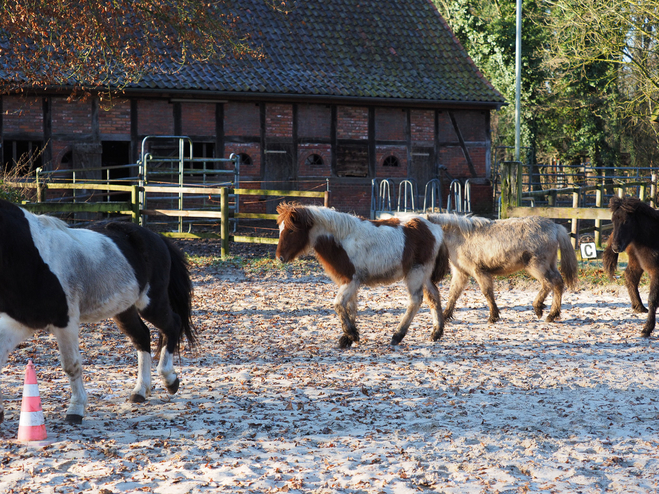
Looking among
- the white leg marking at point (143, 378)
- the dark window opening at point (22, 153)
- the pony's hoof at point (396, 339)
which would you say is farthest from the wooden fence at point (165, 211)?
the white leg marking at point (143, 378)

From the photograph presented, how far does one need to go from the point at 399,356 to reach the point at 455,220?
2.48 m

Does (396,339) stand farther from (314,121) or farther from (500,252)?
(314,121)

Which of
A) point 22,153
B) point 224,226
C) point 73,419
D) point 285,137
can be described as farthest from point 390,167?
point 73,419

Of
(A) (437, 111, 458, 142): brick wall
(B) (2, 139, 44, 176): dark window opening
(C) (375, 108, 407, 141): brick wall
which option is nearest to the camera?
(B) (2, 139, 44, 176): dark window opening

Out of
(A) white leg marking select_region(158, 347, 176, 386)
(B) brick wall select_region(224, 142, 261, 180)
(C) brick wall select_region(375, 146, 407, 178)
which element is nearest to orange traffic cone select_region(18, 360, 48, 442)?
(A) white leg marking select_region(158, 347, 176, 386)

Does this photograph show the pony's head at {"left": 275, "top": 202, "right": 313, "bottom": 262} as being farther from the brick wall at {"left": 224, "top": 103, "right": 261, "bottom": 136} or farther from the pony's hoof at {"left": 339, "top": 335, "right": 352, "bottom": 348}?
the brick wall at {"left": 224, "top": 103, "right": 261, "bottom": 136}

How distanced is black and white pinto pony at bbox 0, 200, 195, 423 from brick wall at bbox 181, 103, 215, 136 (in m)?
13.2

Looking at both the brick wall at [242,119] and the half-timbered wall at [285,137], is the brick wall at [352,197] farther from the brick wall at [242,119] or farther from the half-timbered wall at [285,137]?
the brick wall at [242,119]

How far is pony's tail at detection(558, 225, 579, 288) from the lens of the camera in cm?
875

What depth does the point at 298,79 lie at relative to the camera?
62.7ft

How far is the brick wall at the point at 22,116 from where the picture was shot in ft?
54.8

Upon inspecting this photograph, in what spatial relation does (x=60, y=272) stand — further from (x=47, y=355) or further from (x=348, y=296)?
(x=348, y=296)

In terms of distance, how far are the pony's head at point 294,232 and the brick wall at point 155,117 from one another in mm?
11730

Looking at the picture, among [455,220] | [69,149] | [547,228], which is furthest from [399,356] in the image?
[69,149]
